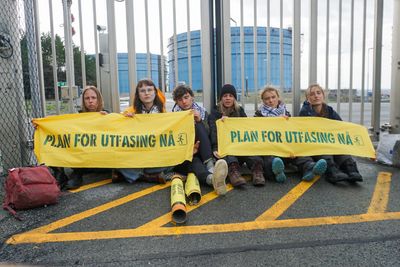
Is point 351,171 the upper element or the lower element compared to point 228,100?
lower

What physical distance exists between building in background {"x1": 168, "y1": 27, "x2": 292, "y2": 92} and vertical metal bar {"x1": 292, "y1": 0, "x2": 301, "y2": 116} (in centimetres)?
7

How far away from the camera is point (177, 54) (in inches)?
204

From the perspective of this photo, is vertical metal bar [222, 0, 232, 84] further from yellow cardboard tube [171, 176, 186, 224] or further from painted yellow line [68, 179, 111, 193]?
yellow cardboard tube [171, 176, 186, 224]

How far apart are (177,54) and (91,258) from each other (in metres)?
3.64

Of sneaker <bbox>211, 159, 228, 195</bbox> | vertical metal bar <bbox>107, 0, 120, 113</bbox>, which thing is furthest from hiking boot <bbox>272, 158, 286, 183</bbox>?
vertical metal bar <bbox>107, 0, 120, 113</bbox>

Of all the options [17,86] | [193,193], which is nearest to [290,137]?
[193,193]

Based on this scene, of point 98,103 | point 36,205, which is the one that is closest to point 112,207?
point 36,205

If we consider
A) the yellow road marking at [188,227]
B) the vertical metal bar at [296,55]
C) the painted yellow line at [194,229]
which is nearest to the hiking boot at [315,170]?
the yellow road marking at [188,227]

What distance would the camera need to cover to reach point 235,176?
12.1ft

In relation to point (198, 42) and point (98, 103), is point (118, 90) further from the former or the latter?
point (198, 42)

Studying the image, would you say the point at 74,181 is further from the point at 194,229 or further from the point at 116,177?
the point at 194,229

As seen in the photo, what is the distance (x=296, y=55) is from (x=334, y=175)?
252 cm

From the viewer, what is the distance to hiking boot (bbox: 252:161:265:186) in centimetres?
370

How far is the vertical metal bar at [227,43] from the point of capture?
5.21 meters
